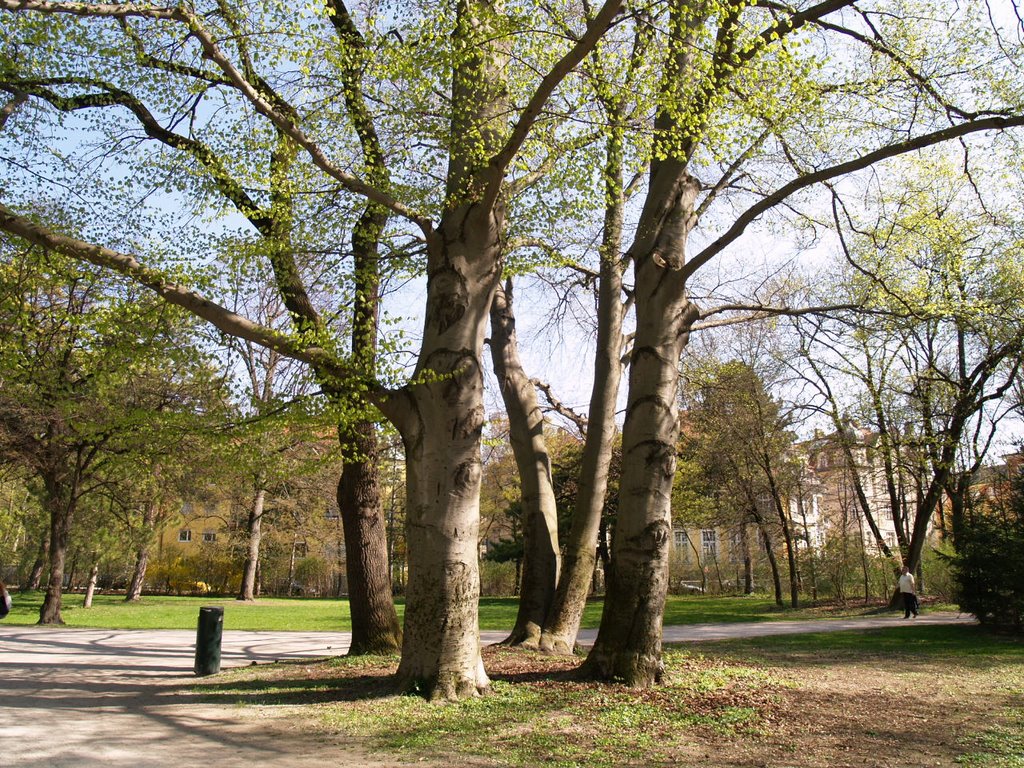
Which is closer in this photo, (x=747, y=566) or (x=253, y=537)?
(x=253, y=537)

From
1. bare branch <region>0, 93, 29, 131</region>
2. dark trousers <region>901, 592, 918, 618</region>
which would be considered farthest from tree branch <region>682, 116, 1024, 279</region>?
dark trousers <region>901, 592, 918, 618</region>

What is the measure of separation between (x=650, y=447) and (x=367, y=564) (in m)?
5.23

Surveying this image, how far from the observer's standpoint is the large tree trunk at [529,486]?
38.3 ft

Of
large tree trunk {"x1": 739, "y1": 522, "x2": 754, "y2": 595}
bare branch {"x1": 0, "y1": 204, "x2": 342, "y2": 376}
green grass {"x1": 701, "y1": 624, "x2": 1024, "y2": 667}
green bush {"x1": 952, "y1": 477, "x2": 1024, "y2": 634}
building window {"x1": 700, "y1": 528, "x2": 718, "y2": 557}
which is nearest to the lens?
bare branch {"x1": 0, "y1": 204, "x2": 342, "y2": 376}

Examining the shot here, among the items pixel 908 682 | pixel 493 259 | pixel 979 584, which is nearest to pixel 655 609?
pixel 908 682

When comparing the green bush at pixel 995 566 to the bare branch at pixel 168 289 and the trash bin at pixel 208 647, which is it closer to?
the bare branch at pixel 168 289

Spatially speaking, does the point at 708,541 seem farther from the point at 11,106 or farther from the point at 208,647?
the point at 11,106

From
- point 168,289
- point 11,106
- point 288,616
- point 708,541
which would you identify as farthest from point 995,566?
point 708,541

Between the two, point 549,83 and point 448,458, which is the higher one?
point 549,83

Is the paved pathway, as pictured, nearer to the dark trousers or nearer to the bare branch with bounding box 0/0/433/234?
the bare branch with bounding box 0/0/433/234

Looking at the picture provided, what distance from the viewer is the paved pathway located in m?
5.87

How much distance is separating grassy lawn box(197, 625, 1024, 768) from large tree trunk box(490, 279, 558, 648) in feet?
3.27

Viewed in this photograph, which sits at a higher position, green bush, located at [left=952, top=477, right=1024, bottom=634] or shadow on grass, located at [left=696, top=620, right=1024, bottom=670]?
green bush, located at [left=952, top=477, right=1024, bottom=634]

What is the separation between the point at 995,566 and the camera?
52.0 ft
